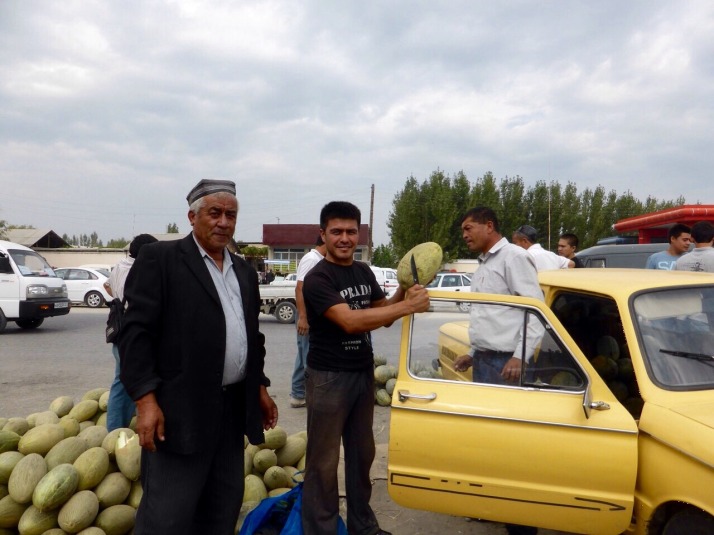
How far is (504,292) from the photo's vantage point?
3289mm

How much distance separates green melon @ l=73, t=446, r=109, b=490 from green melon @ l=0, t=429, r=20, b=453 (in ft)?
2.11

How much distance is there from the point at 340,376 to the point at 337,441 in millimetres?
360

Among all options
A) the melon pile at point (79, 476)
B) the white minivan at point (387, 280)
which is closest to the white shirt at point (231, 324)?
the melon pile at point (79, 476)

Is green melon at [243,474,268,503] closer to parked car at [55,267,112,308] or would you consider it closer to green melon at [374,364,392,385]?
green melon at [374,364,392,385]

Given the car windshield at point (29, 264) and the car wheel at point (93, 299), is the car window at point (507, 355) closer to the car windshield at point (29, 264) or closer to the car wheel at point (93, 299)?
the car windshield at point (29, 264)

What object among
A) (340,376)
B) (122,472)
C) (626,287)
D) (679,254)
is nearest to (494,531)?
(340,376)

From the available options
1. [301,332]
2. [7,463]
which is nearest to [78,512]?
[7,463]

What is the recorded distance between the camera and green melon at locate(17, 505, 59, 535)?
2.82 metres

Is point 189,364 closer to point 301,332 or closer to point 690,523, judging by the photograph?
point 690,523

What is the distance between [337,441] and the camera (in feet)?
9.25

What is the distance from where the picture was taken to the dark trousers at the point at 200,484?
86.7 inches

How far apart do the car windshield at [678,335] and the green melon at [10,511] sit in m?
3.53

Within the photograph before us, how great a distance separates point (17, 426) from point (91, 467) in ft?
3.13

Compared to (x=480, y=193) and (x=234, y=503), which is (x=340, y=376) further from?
(x=480, y=193)
